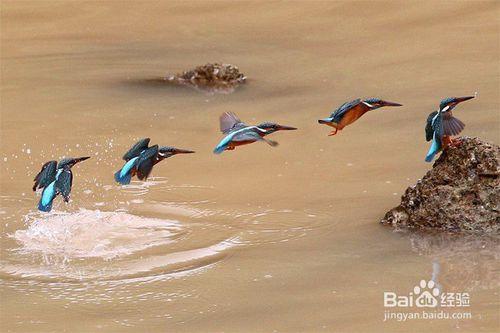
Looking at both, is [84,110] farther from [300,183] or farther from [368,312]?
[368,312]

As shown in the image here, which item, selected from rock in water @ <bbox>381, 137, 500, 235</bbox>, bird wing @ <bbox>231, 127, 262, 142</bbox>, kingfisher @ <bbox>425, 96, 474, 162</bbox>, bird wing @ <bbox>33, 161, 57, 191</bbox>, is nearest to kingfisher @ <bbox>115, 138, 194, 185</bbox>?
bird wing @ <bbox>231, 127, 262, 142</bbox>

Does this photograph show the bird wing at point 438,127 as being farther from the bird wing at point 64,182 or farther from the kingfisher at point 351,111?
the bird wing at point 64,182

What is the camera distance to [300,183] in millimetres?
7199

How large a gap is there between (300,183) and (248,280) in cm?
173

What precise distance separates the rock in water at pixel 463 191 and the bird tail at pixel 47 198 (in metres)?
1.88

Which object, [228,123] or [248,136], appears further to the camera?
[228,123]

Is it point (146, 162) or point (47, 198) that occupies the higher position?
point (146, 162)

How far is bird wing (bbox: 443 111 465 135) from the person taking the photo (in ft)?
18.7

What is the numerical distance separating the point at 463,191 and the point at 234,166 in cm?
208

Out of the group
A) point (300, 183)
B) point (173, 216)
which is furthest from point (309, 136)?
point (173, 216)

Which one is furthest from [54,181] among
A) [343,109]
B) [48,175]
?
[343,109]

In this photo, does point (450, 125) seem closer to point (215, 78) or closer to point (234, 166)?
point (234, 166)

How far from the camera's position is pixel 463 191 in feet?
19.4

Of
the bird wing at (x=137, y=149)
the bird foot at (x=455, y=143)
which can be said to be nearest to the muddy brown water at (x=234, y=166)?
the bird foot at (x=455, y=143)
